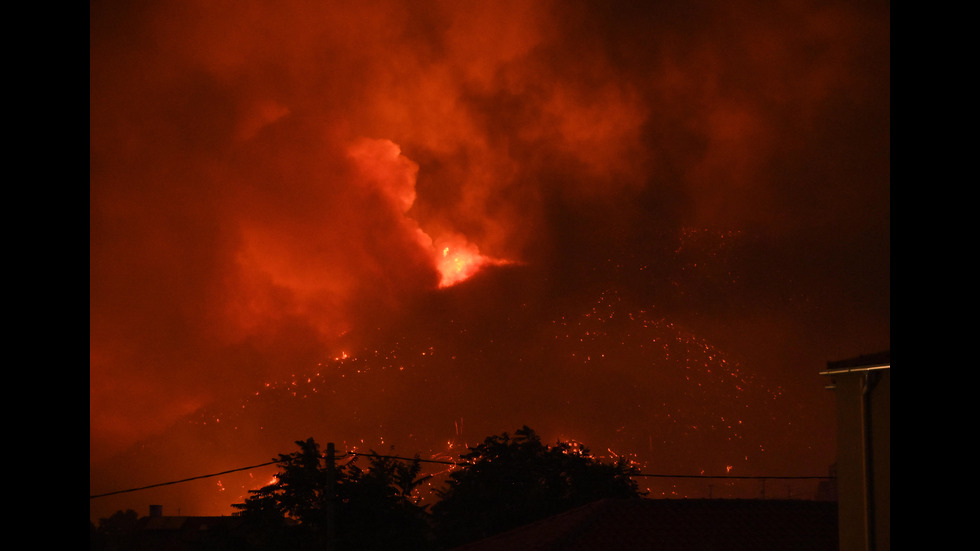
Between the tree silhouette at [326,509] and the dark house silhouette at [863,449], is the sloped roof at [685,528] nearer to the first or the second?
the tree silhouette at [326,509]

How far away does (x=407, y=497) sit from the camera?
25875 millimetres

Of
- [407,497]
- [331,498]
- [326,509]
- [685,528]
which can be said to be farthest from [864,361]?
[407,497]

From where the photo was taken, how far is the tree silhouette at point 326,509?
76.8ft

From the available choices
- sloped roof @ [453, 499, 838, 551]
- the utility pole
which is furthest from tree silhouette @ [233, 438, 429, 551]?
the utility pole

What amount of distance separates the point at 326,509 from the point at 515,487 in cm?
869

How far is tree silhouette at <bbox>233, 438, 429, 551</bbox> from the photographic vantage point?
922 inches

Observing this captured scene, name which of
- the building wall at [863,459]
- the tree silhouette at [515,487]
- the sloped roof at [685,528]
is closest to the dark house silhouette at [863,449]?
the building wall at [863,459]

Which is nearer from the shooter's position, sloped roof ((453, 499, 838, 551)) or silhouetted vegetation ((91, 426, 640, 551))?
sloped roof ((453, 499, 838, 551))

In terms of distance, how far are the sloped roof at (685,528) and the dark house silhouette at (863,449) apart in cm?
979

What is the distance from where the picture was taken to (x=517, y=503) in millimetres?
29188

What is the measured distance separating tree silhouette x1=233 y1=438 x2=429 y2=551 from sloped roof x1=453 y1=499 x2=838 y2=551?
297 centimetres

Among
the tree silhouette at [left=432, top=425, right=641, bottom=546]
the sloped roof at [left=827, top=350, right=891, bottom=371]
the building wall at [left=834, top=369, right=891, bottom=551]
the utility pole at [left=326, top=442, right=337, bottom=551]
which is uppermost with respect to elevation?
the sloped roof at [left=827, top=350, right=891, bottom=371]

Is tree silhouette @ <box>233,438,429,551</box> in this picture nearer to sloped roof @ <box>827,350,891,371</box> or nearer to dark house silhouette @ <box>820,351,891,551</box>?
dark house silhouette @ <box>820,351,891,551</box>
